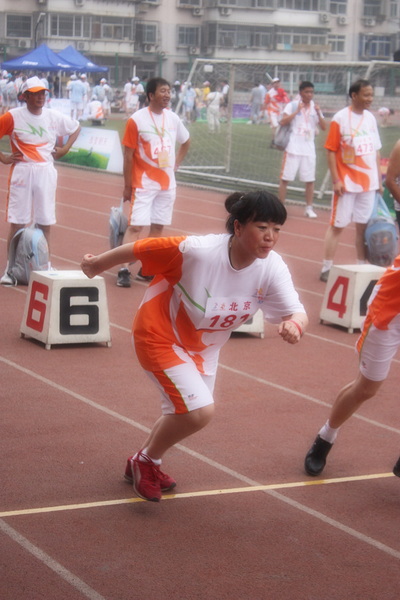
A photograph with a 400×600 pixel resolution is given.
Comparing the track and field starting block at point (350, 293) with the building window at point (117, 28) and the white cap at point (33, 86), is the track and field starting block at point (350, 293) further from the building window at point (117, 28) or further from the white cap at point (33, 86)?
the building window at point (117, 28)

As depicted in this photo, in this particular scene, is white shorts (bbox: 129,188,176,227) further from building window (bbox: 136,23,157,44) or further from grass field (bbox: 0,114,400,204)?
building window (bbox: 136,23,157,44)

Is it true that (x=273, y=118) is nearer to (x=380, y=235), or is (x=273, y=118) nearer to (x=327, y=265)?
(x=327, y=265)

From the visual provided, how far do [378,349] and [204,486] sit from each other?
1.13 m

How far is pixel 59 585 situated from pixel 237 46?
248ft

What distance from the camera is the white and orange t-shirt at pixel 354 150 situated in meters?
10.6

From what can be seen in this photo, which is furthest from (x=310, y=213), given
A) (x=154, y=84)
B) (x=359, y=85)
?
(x=154, y=84)

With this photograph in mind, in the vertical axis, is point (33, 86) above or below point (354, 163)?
above

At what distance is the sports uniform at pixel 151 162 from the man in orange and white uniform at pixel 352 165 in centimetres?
165

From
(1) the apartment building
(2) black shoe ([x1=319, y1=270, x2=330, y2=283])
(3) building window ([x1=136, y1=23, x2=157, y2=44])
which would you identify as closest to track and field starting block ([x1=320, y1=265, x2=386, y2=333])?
(2) black shoe ([x1=319, y1=270, x2=330, y2=283])

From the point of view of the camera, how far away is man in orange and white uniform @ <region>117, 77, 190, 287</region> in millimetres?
10203

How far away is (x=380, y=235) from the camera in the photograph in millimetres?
10750

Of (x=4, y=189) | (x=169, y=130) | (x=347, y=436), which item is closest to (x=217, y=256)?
(x=347, y=436)

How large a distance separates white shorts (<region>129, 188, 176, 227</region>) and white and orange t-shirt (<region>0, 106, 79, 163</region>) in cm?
96

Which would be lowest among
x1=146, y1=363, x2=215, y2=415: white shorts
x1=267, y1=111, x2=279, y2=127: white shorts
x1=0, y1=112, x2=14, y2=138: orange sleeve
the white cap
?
x1=146, y1=363, x2=215, y2=415: white shorts
